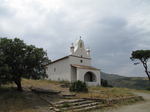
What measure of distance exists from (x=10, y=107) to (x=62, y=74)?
18.4 m

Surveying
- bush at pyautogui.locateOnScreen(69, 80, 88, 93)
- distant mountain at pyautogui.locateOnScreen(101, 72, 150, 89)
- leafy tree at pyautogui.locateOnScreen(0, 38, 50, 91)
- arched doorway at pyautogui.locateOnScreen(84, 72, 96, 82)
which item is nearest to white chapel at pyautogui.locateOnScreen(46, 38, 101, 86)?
arched doorway at pyautogui.locateOnScreen(84, 72, 96, 82)

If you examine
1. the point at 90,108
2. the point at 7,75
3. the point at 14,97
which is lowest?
the point at 90,108

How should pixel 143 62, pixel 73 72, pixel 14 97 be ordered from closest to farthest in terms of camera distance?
pixel 14 97
pixel 73 72
pixel 143 62

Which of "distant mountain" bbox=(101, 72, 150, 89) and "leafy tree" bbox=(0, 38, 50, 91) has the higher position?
"leafy tree" bbox=(0, 38, 50, 91)

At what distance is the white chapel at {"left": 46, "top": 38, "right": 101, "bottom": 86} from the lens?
81.4 ft

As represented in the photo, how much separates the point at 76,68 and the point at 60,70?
12.0 feet

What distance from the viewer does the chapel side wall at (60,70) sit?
84.6 feet

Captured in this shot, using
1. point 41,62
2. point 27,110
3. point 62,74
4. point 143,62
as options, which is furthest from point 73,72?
point 27,110

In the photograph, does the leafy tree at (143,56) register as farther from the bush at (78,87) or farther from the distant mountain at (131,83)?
the bush at (78,87)

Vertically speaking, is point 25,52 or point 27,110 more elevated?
point 25,52

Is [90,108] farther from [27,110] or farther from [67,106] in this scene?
[27,110]

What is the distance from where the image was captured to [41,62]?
42.6 ft

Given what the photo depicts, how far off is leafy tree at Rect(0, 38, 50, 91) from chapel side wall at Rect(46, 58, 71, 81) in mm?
13055

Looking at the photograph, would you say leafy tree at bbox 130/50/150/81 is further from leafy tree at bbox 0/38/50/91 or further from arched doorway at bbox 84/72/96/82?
leafy tree at bbox 0/38/50/91
